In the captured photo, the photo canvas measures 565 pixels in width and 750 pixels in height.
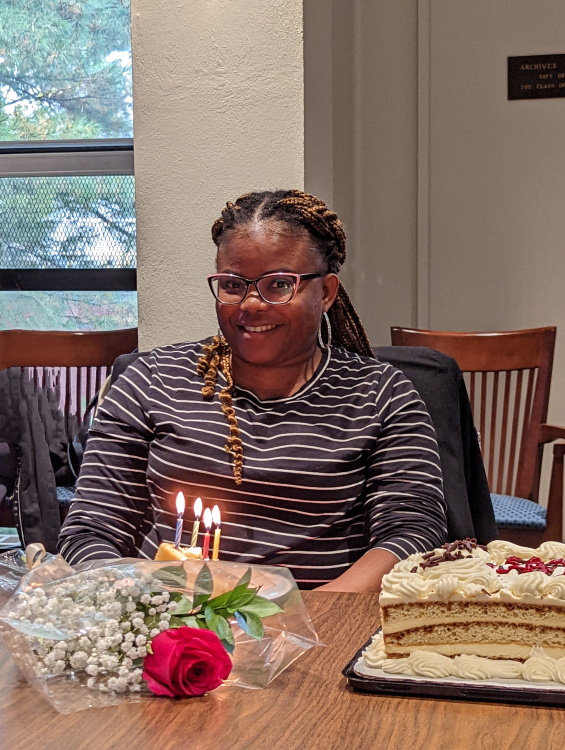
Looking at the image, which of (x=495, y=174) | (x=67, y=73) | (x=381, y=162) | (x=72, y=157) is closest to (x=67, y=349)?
(x=72, y=157)

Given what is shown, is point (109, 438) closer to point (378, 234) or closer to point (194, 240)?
point (194, 240)

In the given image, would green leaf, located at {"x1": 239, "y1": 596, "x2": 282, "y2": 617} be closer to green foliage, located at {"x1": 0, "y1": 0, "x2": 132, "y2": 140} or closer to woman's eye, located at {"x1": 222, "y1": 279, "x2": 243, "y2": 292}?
woman's eye, located at {"x1": 222, "y1": 279, "x2": 243, "y2": 292}

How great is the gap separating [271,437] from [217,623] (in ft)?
2.56

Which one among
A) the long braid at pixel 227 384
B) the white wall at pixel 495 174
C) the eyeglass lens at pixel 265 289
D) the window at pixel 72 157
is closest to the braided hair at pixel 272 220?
the long braid at pixel 227 384

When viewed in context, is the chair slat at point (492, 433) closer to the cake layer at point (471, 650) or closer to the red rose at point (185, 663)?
the cake layer at point (471, 650)

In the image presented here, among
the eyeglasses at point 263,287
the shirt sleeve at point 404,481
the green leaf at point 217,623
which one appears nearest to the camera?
the green leaf at point 217,623

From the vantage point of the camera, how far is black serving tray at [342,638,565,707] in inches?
35.2

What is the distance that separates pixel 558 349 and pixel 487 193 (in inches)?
26.6

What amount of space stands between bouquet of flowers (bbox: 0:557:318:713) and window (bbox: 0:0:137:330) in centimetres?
262

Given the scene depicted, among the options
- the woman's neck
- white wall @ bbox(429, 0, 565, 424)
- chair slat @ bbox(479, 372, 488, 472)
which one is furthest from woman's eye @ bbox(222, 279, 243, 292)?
white wall @ bbox(429, 0, 565, 424)

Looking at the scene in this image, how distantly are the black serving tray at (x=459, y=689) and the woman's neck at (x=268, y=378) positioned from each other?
87 centimetres

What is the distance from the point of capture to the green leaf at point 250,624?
933 millimetres

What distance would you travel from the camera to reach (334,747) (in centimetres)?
81

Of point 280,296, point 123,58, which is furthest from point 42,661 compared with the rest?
point 123,58
